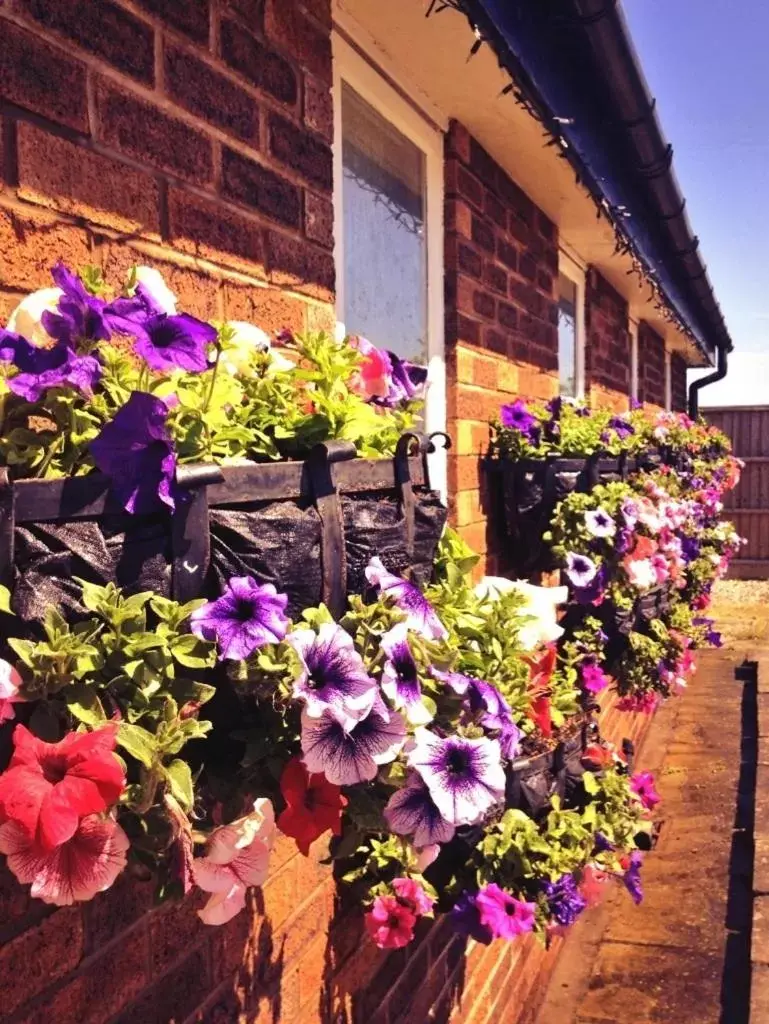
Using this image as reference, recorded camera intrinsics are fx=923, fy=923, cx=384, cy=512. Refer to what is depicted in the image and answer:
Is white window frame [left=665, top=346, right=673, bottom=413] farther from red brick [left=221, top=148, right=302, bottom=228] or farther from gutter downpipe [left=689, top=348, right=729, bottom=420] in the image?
red brick [left=221, top=148, right=302, bottom=228]

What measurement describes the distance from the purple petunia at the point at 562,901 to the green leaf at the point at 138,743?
1.35 meters

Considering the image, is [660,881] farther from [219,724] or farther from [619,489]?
[219,724]

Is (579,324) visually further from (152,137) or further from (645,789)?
(152,137)

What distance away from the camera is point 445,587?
4.47 ft

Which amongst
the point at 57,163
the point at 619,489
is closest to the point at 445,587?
the point at 57,163

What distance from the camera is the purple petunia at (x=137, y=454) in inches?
33.7

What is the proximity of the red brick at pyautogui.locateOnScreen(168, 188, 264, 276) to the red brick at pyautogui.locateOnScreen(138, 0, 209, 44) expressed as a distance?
0.85ft

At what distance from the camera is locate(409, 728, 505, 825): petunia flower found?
106 centimetres

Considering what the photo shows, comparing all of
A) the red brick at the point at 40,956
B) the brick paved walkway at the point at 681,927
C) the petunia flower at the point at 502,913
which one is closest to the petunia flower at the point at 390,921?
the petunia flower at the point at 502,913

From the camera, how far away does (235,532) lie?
993 millimetres

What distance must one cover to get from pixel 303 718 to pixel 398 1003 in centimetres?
184

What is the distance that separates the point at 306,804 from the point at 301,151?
1.32m

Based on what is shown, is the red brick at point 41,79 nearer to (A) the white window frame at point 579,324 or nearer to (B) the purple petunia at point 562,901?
(B) the purple petunia at point 562,901

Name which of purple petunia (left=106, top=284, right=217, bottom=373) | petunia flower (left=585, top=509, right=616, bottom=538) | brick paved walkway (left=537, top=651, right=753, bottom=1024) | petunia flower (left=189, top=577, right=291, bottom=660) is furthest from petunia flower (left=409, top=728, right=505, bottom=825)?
brick paved walkway (left=537, top=651, right=753, bottom=1024)
